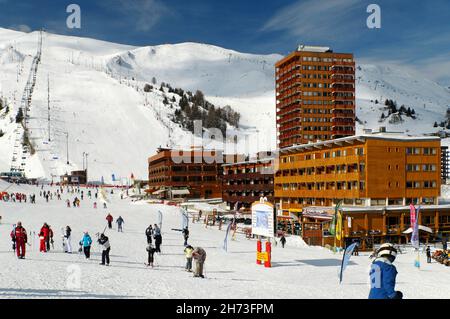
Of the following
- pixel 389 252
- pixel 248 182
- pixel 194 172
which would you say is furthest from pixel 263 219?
pixel 194 172

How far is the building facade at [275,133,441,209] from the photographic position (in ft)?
184

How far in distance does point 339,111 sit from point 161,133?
94.6m

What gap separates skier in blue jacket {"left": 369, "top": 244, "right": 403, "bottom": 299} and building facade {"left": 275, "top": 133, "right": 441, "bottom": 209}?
4996cm

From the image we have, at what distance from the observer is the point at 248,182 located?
278ft

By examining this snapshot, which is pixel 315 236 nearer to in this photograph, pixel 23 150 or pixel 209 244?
pixel 209 244

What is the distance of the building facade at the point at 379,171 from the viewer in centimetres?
5612

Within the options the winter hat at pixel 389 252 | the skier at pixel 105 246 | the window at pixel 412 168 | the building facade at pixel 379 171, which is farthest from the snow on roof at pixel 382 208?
the winter hat at pixel 389 252

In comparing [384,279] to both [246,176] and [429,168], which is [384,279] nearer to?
[429,168]

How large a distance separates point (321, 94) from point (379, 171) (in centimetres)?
5880

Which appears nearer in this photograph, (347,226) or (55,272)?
(55,272)

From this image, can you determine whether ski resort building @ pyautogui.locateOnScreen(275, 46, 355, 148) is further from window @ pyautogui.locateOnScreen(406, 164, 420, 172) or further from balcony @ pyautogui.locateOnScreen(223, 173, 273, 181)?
window @ pyautogui.locateOnScreen(406, 164, 420, 172)
